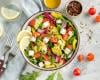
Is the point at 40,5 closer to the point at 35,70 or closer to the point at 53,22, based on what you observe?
the point at 53,22

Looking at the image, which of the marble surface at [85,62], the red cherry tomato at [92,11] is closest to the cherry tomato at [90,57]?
the marble surface at [85,62]

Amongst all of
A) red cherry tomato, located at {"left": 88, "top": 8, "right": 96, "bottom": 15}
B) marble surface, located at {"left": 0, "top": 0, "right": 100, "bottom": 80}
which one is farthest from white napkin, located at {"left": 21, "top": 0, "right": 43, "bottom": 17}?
red cherry tomato, located at {"left": 88, "top": 8, "right": 96, "bottom": 15}

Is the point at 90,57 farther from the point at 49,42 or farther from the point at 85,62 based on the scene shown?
the point at 49,42

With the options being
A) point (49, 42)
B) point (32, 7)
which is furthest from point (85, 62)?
point (32, 7)

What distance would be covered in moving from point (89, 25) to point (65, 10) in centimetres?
10

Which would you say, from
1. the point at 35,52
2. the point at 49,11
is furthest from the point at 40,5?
the point at 35,52

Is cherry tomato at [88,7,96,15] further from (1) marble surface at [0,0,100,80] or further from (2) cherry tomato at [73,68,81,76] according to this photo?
(2) cherry tomato at [73,68,81,76]

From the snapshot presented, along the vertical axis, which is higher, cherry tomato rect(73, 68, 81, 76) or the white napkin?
the white napkin

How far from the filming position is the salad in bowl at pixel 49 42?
2.12 meters

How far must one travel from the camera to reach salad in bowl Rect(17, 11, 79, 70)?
6.95 feet

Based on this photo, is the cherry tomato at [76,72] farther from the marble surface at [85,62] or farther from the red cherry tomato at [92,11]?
the red cherry tomato at [92,11]

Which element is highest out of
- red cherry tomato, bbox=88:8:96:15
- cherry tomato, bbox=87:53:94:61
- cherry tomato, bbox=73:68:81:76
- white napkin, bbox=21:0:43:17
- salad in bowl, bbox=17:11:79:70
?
white napkin, bbox=21:0:43:17

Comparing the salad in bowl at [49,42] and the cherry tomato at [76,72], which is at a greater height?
the salad in bowl at [49,42]

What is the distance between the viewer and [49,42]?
2123mm
